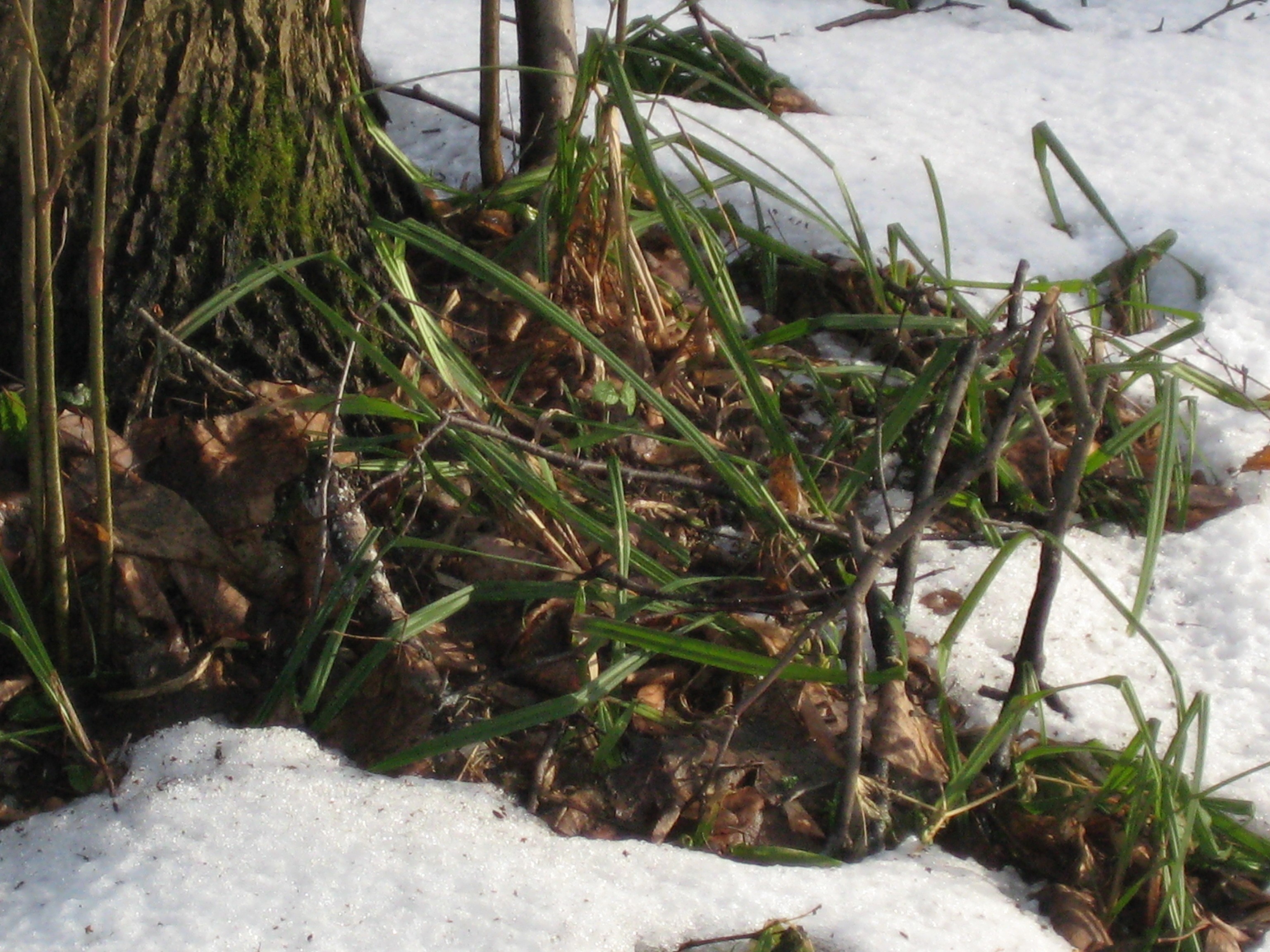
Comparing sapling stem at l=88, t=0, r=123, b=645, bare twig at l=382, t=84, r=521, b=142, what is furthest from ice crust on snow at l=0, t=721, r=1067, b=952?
bare twig at l=382, t=84, r=521, b=142

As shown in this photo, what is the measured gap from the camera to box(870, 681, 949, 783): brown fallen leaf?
4.63 feet

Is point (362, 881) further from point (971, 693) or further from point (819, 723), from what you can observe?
point (971, 693)

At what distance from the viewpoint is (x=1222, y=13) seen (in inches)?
131

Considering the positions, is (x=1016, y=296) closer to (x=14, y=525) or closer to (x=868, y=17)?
(x=14, y=525)

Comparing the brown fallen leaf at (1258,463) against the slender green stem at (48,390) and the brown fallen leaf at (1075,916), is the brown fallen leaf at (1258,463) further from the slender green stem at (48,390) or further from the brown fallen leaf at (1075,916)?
the slender green stem at (48,390)

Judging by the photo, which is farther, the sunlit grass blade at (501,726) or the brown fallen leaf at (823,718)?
the brown fallen leaf at (823,718)

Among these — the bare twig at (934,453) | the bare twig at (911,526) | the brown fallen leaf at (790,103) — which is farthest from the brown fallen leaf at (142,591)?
the brown fallen leaf at (790,103)

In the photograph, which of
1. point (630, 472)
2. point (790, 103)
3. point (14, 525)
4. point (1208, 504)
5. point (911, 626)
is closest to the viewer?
point (14, 525)

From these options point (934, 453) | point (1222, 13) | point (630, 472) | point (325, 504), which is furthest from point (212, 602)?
point (1222, 13)

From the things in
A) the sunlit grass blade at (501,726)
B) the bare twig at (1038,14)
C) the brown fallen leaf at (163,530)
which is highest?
the bare twig at (1038,14)

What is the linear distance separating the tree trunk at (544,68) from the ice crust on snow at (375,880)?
4.04ft

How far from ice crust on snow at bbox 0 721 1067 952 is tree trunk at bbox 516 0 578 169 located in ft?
4.04

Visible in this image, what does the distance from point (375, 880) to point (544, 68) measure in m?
1.49

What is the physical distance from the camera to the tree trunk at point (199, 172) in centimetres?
142
